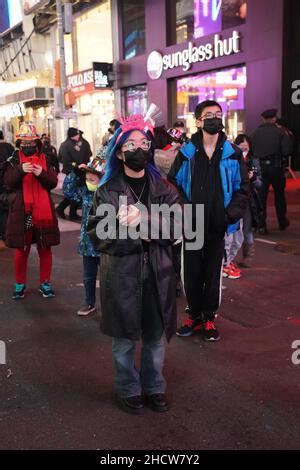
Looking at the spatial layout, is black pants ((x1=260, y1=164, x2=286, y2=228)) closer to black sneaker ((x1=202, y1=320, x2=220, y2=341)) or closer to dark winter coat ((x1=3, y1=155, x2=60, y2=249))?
dark winter coat ((x1=3, y1=155, x2=60, y2=249))

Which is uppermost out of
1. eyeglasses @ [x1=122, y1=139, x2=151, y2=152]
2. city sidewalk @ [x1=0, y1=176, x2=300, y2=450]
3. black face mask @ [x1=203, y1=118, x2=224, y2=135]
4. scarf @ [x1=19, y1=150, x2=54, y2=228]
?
black face mask @ [x1=203, y1=118, x2=224, y2=135]

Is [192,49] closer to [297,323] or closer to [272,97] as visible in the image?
[272,97]

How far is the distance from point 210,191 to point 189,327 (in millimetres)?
1241

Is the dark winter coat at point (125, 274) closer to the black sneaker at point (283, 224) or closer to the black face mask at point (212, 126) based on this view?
the black face mask at point (212, 126)

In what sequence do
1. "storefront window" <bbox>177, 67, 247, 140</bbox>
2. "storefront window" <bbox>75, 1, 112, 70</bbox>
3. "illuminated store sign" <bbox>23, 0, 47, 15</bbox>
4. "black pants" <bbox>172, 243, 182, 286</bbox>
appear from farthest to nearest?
1. "illuminated store sign" <bbox>23, 0, 47, 15</bbox>
2. "storefront window" <bbox>75, 1, 112, 70</bbox>
3. "storefront window" <bbox>177, 67, 247, 140</bbox>
4. "black pants" <bbox>172, 243, 182, 286</bbox>

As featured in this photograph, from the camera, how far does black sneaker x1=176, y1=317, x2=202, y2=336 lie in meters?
4.60

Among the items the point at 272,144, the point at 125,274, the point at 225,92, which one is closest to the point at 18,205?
the point at 125,274

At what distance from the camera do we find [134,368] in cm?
338

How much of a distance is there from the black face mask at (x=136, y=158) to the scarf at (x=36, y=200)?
253 cm

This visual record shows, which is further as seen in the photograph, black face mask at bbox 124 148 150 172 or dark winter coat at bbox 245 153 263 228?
dark winter coat at bbox 245 153 263 228

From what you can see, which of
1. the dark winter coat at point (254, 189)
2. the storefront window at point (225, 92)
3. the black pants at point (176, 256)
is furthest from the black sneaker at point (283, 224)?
the storefront window at point (225, 92)

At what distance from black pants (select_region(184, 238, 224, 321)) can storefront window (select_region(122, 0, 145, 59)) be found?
16.7 m

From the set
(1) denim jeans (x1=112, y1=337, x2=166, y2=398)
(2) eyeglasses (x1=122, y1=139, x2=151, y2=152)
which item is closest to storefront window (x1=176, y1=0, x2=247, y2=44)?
(2) eyeglasses (x1=122, y1=139, x2=151, y2=152)

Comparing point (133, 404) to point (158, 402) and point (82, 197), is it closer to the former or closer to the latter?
point (158, 402)
